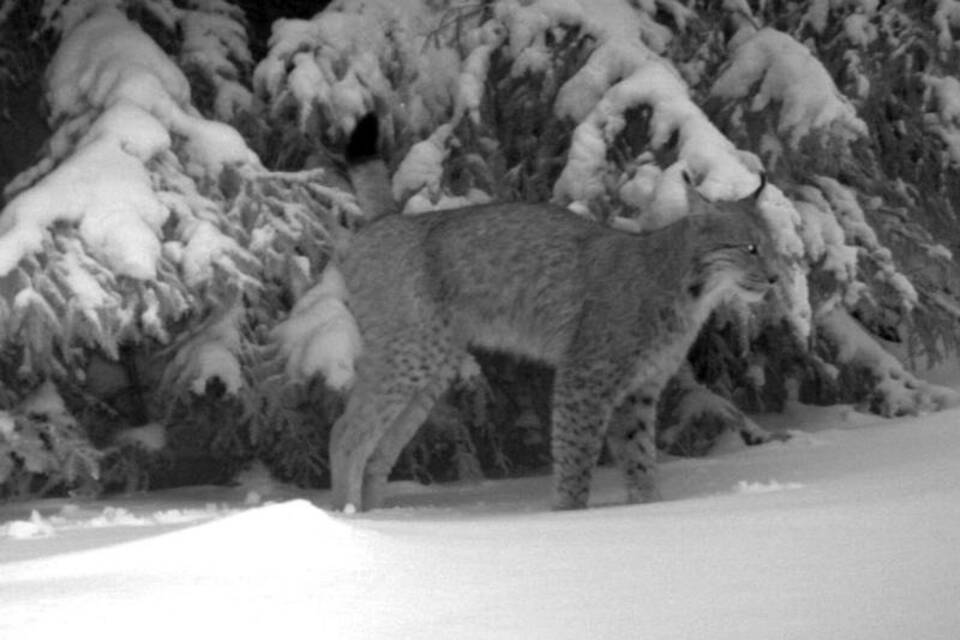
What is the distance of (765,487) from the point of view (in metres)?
5.46

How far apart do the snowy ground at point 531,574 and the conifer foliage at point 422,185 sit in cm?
194

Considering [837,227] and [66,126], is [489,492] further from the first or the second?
[66,126]

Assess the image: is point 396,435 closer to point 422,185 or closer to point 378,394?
point 378,394

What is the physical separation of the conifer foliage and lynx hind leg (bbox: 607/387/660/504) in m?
0.69

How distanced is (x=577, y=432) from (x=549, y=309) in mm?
599

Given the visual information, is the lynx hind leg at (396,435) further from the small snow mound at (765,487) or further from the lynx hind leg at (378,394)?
the small snow mound at (765,487)

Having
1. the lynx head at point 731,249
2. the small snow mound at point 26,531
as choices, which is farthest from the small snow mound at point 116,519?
the lynx head at point 731,249

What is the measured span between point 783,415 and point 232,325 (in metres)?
2.97

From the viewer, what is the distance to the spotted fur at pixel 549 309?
20.7ft

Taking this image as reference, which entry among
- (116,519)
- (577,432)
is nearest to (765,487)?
(577,432)

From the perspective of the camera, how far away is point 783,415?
336 inches

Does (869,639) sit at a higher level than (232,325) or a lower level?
higher

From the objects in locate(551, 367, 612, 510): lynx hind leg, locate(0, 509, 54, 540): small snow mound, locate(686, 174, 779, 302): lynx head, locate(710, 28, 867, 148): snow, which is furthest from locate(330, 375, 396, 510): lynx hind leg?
locate(710, 28, 867, 148): snow

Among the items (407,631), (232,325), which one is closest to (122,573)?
(407,631)
